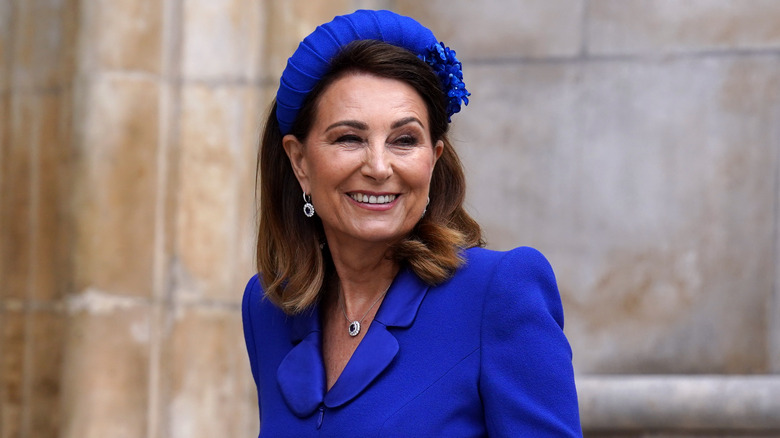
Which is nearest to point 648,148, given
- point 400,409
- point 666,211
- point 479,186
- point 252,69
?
point 666,211

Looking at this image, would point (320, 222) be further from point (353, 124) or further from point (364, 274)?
point (353, 124)

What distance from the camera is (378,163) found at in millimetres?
2236

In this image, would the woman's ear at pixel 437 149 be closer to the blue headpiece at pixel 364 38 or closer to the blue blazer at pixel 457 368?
the blue headpiece at pixel 364 38

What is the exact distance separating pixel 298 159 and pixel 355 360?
0.55 m

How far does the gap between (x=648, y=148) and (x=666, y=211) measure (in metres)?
0.25

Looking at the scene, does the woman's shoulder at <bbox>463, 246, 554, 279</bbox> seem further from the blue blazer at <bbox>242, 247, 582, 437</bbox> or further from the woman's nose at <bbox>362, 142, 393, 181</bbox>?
the woman's nose at <bbox>362, 142, 393, 181</bbox>

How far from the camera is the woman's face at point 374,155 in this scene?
2.26 meters

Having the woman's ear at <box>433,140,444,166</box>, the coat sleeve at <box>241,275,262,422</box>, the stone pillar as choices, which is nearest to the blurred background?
the stone pillar

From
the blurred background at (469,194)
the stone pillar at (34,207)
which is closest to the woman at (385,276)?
the blurred background at (469,194)

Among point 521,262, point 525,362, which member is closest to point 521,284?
point 521,262

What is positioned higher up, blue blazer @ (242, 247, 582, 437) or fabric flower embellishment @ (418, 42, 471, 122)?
fabric flower embellishment @ (418, 42, 471, 122)

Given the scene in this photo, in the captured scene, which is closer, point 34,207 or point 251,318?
point 251,318

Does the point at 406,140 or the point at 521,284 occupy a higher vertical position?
the point at 406,140

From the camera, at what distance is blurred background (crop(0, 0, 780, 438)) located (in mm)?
3986
